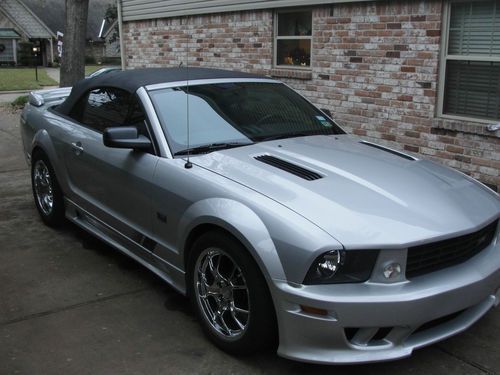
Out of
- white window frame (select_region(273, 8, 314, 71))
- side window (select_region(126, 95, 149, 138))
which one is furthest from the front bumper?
white window frame (select_region(273, 8, 314, 71))

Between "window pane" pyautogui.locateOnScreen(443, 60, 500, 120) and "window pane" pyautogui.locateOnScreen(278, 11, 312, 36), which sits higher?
"window pane" pyautogui.locateOnScreen(278, 11, 312, 36)

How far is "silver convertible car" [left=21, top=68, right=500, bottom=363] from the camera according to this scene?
2.82 m

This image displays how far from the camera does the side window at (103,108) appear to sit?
447 cm

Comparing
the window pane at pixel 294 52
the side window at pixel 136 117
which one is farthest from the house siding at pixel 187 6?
the side window at pixel 136 117

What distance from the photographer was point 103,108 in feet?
15.7

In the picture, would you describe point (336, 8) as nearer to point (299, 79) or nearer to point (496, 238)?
point (299, 79)

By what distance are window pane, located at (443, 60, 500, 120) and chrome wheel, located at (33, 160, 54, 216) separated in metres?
4.39

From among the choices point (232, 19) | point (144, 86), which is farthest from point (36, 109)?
point (232, 19)

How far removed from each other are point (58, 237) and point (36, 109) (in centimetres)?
140

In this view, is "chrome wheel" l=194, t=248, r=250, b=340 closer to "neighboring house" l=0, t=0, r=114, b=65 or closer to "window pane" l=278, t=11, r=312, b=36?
"window pane" l=278, t=11, r=312, b=36

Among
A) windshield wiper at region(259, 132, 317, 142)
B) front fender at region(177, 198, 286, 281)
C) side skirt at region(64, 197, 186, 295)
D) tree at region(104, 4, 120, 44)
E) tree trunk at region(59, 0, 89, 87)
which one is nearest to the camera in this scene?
front fender at region(177, 198, 286, 281)

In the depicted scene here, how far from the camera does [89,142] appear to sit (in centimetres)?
466

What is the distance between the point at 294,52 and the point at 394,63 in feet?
6.89

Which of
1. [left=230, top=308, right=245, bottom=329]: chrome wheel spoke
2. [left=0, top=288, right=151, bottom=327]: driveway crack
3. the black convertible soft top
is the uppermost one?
the black convertible soft top
